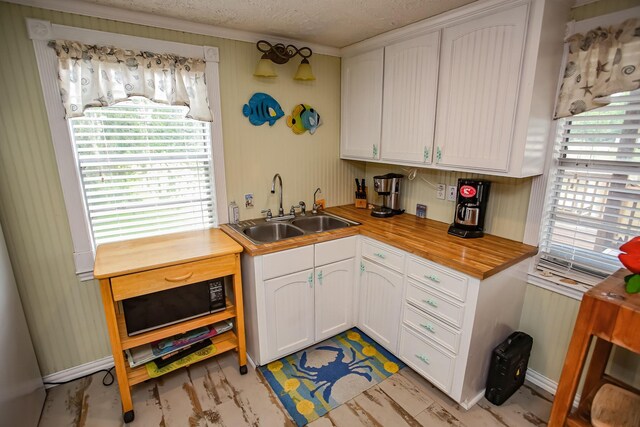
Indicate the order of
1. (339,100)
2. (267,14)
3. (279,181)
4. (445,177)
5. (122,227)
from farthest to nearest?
(339,100) → (279,181) → (445,177) → (122,227) → (267,14)

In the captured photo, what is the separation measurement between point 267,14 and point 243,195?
1.26 metres

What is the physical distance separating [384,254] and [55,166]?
2.12 meters

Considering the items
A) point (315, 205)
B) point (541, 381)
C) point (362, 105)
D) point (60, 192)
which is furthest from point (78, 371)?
point (541, 381)

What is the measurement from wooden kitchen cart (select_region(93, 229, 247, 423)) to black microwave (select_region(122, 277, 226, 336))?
0.04 m

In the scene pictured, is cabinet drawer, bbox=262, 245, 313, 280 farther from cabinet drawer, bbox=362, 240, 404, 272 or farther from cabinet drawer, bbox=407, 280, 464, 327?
cabinet drawer, bbox=407, 280, 464, 327

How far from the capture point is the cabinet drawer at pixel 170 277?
1654mm

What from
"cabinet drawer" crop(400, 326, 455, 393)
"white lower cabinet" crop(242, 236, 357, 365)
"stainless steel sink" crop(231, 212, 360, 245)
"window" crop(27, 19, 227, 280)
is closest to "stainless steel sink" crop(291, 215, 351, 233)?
"stainless steel sink" crop(231, 212, 360, 245)

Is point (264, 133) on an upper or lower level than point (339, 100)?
lower

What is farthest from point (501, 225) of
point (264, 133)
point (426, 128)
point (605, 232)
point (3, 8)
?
point (3, 8)

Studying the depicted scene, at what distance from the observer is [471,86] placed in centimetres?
187

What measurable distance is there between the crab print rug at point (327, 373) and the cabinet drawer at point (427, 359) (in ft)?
0.64

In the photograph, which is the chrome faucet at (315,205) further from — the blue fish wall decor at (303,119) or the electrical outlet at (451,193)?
the electrical outlet at (451,193)

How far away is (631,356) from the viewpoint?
165cm

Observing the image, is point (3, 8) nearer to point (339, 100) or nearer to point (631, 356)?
point (339, 100)
